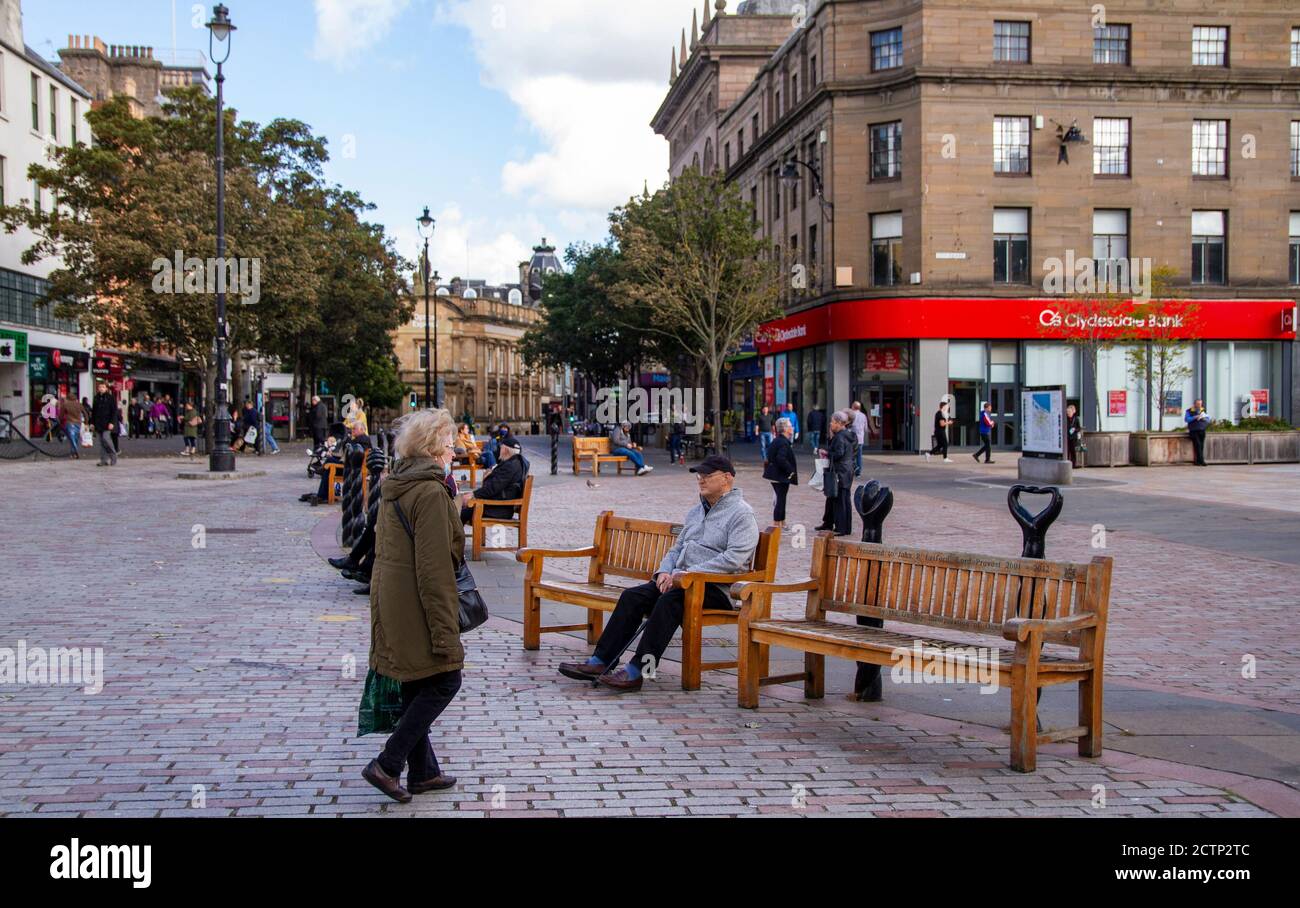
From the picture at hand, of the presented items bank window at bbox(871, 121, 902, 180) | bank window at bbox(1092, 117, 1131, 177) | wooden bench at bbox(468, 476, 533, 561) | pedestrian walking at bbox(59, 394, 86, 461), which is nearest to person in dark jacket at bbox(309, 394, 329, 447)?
pedestrian walking at bbox(59, 394, 86, 461)

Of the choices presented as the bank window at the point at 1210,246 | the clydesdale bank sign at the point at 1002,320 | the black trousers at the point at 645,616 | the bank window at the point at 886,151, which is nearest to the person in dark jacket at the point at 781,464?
the black trousers at the point at 645,616

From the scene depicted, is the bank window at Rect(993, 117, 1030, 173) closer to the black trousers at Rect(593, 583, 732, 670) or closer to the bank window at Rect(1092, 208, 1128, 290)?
the bank window at Rect(1092, 208, 1128, 290)

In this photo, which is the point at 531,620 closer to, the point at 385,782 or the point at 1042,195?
the point at 385,782

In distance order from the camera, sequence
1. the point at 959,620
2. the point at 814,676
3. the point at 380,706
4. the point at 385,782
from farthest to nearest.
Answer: the point at 814,676 < the point at 959,620 < the point at 380,706 < the point at 385,782

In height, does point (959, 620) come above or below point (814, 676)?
above

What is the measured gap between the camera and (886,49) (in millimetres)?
40719

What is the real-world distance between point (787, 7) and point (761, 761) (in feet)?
209

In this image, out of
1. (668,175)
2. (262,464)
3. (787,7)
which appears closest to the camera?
(262,464)

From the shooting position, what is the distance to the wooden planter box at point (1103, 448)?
2914 cm

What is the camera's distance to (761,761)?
5.52 metres

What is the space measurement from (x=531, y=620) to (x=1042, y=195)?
36.0 m

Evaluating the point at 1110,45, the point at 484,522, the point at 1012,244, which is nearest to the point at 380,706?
the point at 484,522
